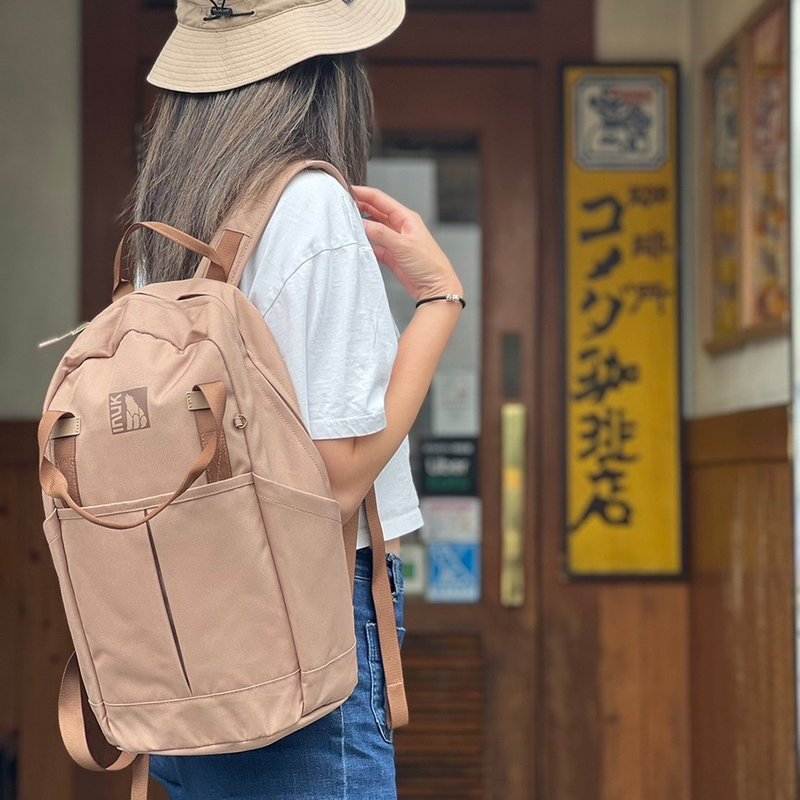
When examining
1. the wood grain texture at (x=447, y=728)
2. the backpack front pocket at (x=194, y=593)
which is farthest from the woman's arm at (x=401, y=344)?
the wood grain texture at (x=447, y=728)

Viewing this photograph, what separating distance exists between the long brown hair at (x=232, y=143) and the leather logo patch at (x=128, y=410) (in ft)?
0.73

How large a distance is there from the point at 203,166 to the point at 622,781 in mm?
2680

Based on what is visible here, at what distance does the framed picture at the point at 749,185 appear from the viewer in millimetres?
2957

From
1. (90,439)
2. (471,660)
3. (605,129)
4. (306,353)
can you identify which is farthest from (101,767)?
(605,129)

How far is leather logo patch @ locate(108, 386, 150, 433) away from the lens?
3.89 ft

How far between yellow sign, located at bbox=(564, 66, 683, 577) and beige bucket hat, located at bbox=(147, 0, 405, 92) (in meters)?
2.16

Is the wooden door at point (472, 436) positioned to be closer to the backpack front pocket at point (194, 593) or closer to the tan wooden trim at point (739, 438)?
the tan wooden trim at point (739, 438)

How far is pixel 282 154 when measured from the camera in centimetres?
136

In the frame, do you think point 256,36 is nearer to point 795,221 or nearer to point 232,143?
point 232,143

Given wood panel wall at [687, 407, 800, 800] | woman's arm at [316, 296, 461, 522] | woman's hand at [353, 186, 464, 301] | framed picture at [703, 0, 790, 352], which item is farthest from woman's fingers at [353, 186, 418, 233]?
wood panel wall at [687, 407, 800, 800]

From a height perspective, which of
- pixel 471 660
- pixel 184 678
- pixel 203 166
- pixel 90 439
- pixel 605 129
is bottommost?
pixel 471 660

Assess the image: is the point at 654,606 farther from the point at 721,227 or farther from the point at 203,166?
the point at 203,166

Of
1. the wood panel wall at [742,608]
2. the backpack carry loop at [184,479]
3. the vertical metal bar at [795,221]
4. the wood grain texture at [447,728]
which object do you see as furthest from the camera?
the wood grain texture at [447,728]

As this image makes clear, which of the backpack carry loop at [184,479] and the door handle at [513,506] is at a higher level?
the backpack carry loop at [184,479]
